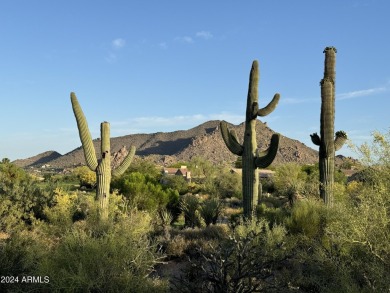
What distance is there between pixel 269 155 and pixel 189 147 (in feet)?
313

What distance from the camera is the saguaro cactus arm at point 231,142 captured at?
1557 centimetres

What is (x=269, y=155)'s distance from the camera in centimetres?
1438

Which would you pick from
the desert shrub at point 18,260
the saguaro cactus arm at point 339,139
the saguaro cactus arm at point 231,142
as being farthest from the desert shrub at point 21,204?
the saguaro cactus arm at point 339,139

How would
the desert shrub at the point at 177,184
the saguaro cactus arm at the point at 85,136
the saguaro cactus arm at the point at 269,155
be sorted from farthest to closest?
the desert shrub at the point at 177,184 → the saguaro cactus arm at the point at 85,136 → the saguaro cactus arm at the point at 269,155

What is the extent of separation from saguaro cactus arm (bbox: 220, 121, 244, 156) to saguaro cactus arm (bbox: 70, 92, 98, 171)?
16.7 ft

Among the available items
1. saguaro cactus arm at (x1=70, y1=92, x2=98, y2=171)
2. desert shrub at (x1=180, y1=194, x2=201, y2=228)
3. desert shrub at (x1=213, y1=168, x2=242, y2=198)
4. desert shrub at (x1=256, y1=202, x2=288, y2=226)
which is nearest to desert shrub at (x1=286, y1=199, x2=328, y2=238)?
desert shrub at (x1=256, y1=202, x2=288, y2=226)

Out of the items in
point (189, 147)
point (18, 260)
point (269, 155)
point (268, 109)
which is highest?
point (189, 147)

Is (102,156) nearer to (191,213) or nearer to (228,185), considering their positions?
(191,213)

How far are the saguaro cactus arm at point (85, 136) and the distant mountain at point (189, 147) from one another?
239 ft

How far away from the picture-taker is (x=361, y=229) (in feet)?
25.1

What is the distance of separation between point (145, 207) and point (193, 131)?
10255 centimetres

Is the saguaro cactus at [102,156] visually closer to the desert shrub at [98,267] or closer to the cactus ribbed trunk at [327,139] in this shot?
the cactus ribbed trunk at [327,139]

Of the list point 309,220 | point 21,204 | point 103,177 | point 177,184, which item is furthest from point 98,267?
point 177,184

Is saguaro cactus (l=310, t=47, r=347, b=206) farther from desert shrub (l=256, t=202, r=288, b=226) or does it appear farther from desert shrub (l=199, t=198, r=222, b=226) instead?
desert shrub (l=199, t=198, r=222, b=226)
